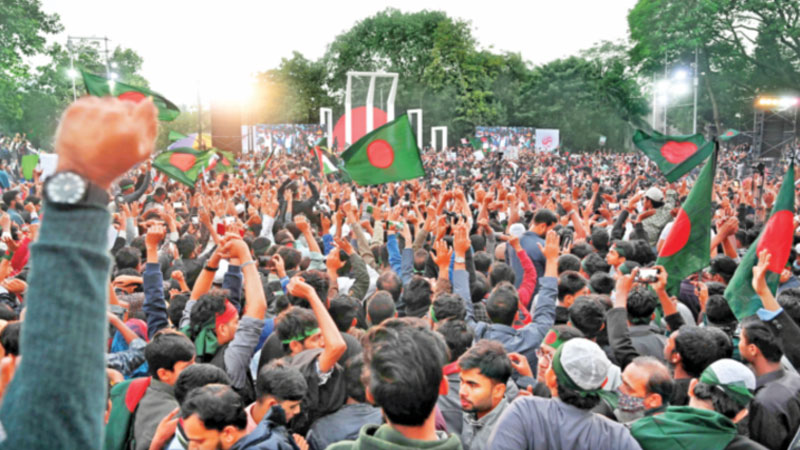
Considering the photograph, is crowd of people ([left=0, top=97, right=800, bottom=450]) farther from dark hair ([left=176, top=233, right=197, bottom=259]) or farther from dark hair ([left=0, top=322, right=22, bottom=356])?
dark hair ([left=176, top=233, right=197, bottom=259])

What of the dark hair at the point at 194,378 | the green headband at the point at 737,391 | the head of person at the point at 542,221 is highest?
the head of person at the point at 542,221

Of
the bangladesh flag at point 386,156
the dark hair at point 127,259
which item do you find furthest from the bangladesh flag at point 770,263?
the dark hair at point 127,259

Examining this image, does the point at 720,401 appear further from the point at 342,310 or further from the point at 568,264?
the point at 568,264

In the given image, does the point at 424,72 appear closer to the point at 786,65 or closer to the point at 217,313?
the point at 786,65

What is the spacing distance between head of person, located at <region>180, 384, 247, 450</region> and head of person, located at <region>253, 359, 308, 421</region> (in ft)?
1.11

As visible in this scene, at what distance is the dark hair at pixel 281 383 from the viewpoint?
294 centimetres

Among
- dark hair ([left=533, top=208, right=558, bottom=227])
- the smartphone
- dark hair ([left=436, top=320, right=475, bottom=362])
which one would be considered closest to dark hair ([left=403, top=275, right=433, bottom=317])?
dark hair ([left=436, top=320, right=475, bottom=362])

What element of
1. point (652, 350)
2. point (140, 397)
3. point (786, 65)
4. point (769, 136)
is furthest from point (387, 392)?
point (786, 65)

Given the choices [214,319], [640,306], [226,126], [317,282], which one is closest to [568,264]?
[640,306]

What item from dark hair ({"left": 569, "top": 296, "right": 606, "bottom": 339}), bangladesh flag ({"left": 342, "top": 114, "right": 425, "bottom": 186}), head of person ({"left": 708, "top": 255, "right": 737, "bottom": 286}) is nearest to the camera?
dark hair ({"left": 569, "top": 296, "right": 606, "bottom": 339})

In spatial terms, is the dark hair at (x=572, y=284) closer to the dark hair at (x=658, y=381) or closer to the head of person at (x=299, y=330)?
the dark hair at (x=658, y=381)

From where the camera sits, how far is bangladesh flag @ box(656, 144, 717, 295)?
526 centimetres

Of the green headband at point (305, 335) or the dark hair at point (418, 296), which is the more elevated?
the green headband at point (305, 335)

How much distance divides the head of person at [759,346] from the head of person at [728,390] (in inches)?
23.6
